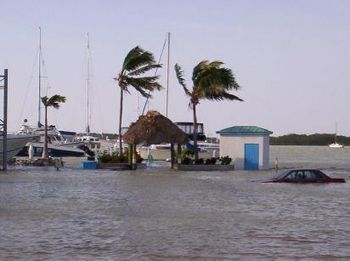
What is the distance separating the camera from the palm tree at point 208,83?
42531mm

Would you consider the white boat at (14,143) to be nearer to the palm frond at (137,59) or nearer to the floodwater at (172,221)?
the palm frond at (137,59)

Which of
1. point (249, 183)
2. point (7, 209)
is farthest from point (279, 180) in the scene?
point (7, 209)

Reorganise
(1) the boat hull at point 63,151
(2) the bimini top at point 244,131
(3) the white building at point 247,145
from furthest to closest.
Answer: (1) the boat hull at point 63,151, (3) the white building at point 247,145, (2) the bimini top at point 244,131

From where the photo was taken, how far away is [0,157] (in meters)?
41.4

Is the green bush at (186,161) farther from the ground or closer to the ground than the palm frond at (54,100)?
closer to the ground

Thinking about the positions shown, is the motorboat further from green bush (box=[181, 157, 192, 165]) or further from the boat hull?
green bush (box=[181, 157, 192, 165])

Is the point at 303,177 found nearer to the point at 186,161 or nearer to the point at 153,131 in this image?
the point at 153,131

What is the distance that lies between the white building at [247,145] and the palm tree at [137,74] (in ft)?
17.3

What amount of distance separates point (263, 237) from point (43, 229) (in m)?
4.68

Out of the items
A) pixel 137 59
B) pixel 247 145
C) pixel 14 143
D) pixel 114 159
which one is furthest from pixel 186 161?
pixel 14 143


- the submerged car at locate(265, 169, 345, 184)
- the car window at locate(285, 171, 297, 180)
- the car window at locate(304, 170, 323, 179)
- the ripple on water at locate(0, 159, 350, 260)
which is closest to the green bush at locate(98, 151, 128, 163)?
the ripple on water at locate(0, 159, 350, 260)

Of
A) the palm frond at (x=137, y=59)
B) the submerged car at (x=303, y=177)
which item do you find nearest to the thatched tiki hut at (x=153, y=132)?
the palm frond at (x=137, y=59)

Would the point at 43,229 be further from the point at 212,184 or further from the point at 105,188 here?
the point at 212,184

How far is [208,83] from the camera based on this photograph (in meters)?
42.5
